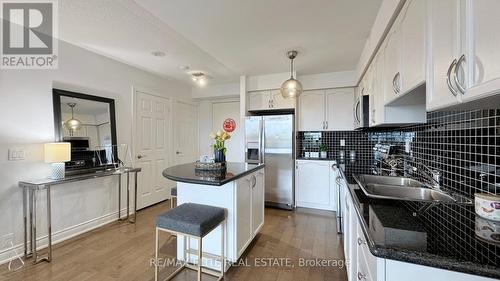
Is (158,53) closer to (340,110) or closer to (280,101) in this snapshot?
(280,101)

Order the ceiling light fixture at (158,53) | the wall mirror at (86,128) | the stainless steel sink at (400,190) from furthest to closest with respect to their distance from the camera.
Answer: the ceiling light fixture at (158,53), the wall mirror at (86,128), the stainless steel sink at (400,190)

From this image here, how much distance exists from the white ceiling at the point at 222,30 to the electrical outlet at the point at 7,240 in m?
2.17

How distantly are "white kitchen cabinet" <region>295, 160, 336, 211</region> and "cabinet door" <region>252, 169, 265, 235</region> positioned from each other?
4.27ft

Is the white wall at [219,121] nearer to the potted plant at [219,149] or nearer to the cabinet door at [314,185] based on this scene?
the cabinet door at [314,185]

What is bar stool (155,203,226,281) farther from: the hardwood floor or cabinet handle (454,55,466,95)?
cabinet handle (454,55,466,95)

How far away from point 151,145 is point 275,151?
2.20m

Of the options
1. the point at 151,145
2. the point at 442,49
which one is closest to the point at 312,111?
the point at 151,145

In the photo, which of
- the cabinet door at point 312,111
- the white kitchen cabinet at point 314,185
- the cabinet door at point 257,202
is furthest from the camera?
the cabinet door at point 312,111

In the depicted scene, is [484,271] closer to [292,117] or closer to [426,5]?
[426,5]

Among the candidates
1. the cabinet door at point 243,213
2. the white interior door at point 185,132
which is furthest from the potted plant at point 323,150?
the white interior door at point 185,132

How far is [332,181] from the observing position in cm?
365

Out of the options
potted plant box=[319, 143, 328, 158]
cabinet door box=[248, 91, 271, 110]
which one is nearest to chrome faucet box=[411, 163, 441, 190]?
potted plant box=[319, 143, 328, 158]

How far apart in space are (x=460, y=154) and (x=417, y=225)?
2.57ft

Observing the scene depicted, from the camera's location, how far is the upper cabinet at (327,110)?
3.82 metres
